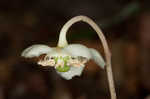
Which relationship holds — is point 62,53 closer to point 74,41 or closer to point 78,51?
point 78,51

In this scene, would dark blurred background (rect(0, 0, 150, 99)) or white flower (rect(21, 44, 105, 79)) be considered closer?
white flower (rect(21, 44, 105, 79))

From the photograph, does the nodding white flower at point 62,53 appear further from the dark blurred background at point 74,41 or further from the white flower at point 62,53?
the dark blurred background at point 74,41

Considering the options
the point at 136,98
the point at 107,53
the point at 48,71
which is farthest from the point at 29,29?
the point at 107,53

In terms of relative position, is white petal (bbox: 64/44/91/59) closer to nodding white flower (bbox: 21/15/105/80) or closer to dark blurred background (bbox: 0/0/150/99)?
nodding white flower (bbox: 21/15/105/80)

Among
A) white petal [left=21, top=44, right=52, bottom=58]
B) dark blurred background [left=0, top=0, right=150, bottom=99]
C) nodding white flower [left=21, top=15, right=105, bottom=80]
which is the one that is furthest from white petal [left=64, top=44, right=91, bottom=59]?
dark blurred background [left=0, top=0, right=150, bottom=99]

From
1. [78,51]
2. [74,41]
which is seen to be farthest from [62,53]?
[74,41]

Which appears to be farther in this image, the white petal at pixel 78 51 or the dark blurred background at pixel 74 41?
the dark blurred background at pixel 74 41

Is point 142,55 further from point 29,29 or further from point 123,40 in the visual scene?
point 29,29

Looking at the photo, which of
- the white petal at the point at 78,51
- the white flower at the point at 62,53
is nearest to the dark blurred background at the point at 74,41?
the white flower at the point at 62,53

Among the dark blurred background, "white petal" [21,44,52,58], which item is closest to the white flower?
"white petal" [21,44,52,58]
